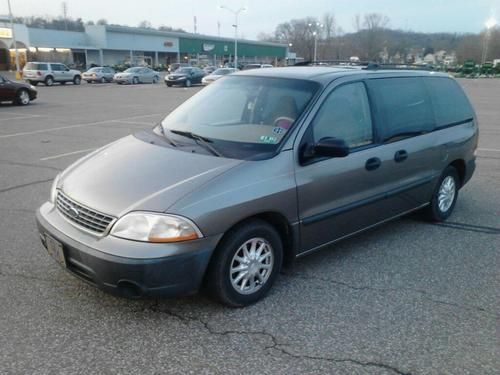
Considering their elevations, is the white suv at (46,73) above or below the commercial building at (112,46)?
below

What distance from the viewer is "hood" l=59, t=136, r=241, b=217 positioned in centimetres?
295

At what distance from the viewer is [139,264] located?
2.78 meters

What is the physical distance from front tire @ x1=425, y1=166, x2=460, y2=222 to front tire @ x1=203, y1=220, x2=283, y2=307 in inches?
97.1

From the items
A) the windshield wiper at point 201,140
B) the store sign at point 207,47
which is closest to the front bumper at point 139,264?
Result: the windshield wiper at point 201,140

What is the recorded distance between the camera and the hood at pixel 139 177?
295 centimetres

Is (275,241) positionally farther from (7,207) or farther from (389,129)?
(7,207)

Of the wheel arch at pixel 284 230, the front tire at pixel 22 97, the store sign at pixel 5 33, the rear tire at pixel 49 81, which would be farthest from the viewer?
the store sign at pixel 5 33

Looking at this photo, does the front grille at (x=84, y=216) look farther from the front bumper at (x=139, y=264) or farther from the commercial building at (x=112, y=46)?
the commercial building at (x=112, y=46)

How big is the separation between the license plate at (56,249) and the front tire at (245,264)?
1027 mm

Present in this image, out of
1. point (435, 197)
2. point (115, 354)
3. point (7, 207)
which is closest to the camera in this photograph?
point (115, 354)

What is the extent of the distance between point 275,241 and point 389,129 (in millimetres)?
1676

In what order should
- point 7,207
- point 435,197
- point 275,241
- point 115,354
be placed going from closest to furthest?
point 115,354 → point 275,241 → point 435,197 → point 7,207

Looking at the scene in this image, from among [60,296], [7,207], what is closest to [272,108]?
[60,296]

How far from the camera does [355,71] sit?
164 inches
